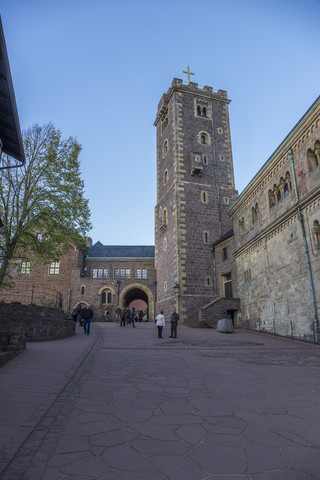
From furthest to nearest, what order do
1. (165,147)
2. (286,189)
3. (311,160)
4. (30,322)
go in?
1. (165,147)
2. (286,189)
3. (311,160)
4. (30,322)

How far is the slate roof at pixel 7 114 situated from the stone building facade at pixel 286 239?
1179cm

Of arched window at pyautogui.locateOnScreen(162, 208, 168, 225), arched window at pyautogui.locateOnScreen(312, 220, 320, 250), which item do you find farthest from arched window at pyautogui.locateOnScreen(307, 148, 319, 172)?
arched window at pyautogui.locateOnScreen(162, 208, 168, 225)

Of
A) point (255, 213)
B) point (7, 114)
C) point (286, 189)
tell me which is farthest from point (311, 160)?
point (7, 114)

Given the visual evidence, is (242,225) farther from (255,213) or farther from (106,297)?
(106,297)

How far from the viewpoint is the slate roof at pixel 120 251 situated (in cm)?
4131

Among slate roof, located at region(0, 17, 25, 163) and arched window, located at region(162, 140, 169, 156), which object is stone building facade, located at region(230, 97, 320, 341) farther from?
arched window, located at region(162, 140, 169, 156)

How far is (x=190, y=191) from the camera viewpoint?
29.5 meters

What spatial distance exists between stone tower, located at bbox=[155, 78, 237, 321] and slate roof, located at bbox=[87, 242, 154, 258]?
8946 millimetres

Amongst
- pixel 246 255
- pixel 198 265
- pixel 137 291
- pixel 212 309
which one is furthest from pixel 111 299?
pixel 246 255

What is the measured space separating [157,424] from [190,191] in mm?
26741

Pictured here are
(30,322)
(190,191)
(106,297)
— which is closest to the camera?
(30,322)

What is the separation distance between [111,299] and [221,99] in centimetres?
2494

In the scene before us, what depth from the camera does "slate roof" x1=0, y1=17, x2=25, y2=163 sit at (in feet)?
19.0

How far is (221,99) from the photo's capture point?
34.2m
